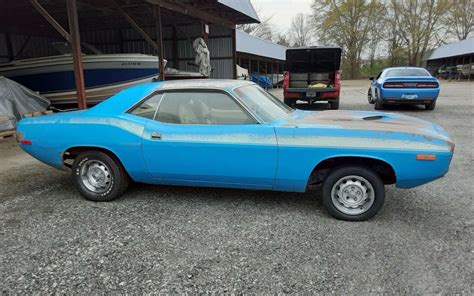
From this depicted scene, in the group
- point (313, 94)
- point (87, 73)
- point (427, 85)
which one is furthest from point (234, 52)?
point (427, 85)

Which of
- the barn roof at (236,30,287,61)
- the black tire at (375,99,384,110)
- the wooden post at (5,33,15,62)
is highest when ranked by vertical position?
the barn roof at (236,30,287,61)

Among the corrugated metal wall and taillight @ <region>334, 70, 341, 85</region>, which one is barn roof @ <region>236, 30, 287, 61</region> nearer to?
the corrugated metal wall

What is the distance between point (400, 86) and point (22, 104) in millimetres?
10857

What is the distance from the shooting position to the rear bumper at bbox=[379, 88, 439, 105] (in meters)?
11.3

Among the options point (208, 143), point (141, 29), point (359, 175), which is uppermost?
point (141, 29)

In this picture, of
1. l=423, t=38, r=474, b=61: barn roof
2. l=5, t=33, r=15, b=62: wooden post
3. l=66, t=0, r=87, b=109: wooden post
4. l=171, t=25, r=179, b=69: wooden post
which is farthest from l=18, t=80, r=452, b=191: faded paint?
l=423, t=38, r=474, b=61: barn roof

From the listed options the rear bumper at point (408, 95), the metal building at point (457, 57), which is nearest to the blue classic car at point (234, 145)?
the rear bumper at point (408, 95)

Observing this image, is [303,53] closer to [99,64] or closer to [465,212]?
[99,64]

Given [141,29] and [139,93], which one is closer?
[139,93]

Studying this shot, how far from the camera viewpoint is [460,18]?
5644 cm

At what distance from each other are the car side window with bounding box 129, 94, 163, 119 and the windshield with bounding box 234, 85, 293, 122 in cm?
94

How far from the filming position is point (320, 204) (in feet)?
13.5

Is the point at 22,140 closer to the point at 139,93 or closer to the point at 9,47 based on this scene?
the point at 139,93

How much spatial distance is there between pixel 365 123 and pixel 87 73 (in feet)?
34.7
